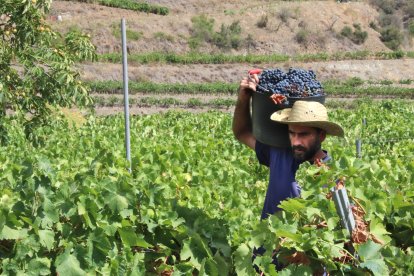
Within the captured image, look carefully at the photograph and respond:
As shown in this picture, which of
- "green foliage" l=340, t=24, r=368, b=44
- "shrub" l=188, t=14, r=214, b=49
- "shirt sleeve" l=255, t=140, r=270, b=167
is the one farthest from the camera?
"green foliage" l=340, t=24, r=368, b=44

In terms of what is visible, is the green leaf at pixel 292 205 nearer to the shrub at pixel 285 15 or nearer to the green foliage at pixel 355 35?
the shrub at pixel 285 15

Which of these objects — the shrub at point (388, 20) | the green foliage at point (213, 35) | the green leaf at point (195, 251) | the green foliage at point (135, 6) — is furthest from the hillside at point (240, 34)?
the green leaf at point (195, 251)

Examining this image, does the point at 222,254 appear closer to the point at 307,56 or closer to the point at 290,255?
the point at 290,255

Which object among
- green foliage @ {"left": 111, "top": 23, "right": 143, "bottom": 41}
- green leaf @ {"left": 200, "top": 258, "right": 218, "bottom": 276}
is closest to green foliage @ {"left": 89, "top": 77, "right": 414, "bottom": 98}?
green foliage @ {"left": 111, "top": 23, "right": 143, "bottom": 41}

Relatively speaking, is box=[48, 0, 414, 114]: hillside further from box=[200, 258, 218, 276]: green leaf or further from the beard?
box=[200, 258, 218, 276]: green leaf

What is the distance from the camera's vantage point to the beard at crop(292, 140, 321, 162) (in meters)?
3.80

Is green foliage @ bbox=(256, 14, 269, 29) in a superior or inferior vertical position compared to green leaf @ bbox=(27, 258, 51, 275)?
inferior

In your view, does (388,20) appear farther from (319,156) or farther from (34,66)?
(319,156)

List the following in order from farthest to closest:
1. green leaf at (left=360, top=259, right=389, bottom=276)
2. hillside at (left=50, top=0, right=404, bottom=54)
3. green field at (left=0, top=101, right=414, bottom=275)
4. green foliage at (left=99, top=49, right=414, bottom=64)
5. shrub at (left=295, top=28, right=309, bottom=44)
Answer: shrub at (left=295, top=28, right=309, bottom=44) → hillside at (left=50, top=0, right=404, bottom=54) → green foliage at (left=99, top=49, right=414, bottom=64) → green field at (left=0, top=101, right=414, bottom=275) → green leaf at (left=360, top=259, right=389, bottom=276)

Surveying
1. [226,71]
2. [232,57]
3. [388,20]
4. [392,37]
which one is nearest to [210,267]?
[226,71]

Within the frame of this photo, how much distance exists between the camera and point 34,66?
773 centimetres

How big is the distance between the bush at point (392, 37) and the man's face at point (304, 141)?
179ft

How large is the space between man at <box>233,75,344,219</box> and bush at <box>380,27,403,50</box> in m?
54.3

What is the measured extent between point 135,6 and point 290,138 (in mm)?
51207
